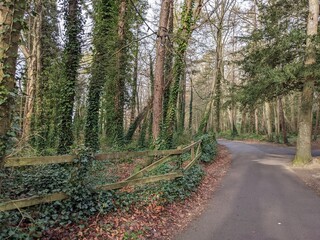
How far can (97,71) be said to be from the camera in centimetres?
1251

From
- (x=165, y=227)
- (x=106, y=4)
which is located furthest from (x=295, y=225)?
(x=106, y=4)

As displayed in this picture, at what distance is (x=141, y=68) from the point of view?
27.4 m

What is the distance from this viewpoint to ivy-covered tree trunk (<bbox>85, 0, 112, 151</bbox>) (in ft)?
40.8

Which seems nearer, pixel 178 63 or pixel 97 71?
pixel 97 71

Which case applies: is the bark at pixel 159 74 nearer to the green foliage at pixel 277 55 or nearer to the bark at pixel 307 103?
the green foliage at pixel 277 55

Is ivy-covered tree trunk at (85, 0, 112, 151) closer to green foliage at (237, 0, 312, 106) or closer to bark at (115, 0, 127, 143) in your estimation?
bark at (115, 0, 127, 143)

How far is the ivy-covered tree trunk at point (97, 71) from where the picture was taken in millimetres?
12422

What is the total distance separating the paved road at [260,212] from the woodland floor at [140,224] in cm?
30

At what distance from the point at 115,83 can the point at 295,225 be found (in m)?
12.7

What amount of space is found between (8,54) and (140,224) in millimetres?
3686

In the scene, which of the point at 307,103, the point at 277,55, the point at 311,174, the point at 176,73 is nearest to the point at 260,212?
the point at 311,174

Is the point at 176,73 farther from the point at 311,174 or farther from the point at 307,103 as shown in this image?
the point at 311,174

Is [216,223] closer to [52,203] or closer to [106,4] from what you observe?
[52,203]

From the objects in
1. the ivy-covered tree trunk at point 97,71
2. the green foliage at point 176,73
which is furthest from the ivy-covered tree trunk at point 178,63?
the ivy-covered tree trunk at point 97,71
